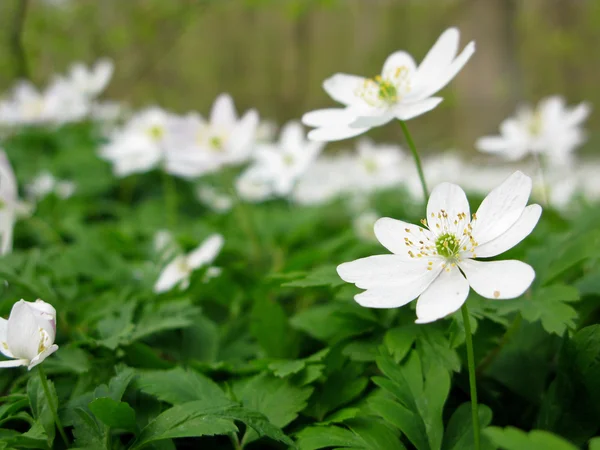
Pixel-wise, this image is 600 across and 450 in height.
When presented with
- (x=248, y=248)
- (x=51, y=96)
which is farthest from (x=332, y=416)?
(x=51, y=96)

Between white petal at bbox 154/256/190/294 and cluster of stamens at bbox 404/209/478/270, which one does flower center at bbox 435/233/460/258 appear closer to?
cluster of stamens at bbox 404/209/478/270

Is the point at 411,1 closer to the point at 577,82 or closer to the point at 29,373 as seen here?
the point at 577,82

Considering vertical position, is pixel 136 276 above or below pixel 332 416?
above

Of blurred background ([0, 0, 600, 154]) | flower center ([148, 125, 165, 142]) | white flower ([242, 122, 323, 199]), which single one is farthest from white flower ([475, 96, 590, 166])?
blurred background ([0, 0, 600, 154])

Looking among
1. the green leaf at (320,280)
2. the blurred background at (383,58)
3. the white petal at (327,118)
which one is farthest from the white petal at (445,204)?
the blurred background at (383,58)

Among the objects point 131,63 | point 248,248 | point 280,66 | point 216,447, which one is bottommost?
point 216,447

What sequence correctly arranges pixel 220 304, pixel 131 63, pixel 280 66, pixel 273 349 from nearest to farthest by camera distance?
pixel 273 349, pixel 220 304, pixel 131 63, pixel 280 66

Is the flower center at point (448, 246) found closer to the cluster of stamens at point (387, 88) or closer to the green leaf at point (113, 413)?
the cluster of stamens at point (387, 88)
